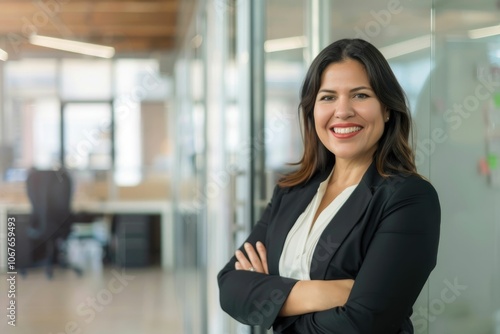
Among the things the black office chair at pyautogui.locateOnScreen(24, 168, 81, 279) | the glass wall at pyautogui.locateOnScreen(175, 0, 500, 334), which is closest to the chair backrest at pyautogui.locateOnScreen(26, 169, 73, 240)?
the black office chair at pyautogui.locateOnScreen(24, 168, 81, 279)

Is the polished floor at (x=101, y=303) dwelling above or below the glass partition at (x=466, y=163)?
below

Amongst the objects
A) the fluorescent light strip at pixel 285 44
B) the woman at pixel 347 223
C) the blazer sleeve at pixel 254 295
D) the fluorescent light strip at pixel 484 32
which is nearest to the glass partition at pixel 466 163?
the fluorescent light strip at pixel 484 32

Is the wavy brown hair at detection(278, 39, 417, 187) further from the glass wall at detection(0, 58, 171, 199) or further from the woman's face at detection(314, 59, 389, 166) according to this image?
the glass wall at detection(0, 58, 171, 199)

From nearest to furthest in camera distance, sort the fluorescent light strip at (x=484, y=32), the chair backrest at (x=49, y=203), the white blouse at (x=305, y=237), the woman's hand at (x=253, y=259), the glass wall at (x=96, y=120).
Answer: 1. the fluorescent light strip at (x=484, y=32)
2. the white blouse at (x=305, y=237)
3. the woman's hand at (x=253, y=259)
4. the chair backrest at (x=49, y=203)
5. the glass wall at (x=96, y=120)

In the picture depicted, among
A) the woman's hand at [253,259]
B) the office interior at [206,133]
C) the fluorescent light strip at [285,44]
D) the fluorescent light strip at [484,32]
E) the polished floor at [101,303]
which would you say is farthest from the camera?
the polished floor at [101,303]

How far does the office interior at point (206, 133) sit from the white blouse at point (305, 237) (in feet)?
0.85

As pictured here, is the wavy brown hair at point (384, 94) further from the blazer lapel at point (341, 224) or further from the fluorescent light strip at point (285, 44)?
the fluorescent light strip at point (285, 44)

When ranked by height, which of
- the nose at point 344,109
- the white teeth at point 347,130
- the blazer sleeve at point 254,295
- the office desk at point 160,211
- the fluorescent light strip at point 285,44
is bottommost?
the office desk at point 160,211

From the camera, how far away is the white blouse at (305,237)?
148 centimetres

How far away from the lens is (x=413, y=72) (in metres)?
1.59

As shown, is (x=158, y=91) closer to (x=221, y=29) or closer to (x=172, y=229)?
(x=172, y=229)

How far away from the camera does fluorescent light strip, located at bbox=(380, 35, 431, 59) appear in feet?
5.01

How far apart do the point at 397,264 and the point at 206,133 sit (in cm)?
326

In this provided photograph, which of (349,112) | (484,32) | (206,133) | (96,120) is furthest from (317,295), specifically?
(96,120)
